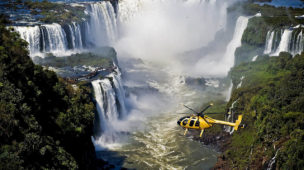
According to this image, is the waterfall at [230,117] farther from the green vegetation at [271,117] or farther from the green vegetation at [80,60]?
the green vegetation at [80,60]

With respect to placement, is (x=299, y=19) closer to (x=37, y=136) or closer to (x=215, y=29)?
(x=215, y=29)

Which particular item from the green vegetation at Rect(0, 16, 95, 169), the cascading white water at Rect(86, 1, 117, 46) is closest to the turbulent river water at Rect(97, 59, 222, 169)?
the green vegetation at Rect(0, 16, 95, 169)

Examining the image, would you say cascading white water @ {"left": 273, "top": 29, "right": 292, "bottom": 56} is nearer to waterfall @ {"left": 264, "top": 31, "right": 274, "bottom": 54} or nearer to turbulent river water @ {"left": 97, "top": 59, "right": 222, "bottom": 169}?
waterfall @ {"left": 264, "top": 31, "right": 274, "bottom": 54}

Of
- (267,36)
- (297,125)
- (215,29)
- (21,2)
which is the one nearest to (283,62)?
(267,36)

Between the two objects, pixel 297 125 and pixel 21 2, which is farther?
pixel 21 2

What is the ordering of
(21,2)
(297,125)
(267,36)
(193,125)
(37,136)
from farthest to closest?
(21,2), (267,36), (297,125), (193,125), (37,136)

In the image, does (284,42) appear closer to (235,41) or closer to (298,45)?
(298,45)
